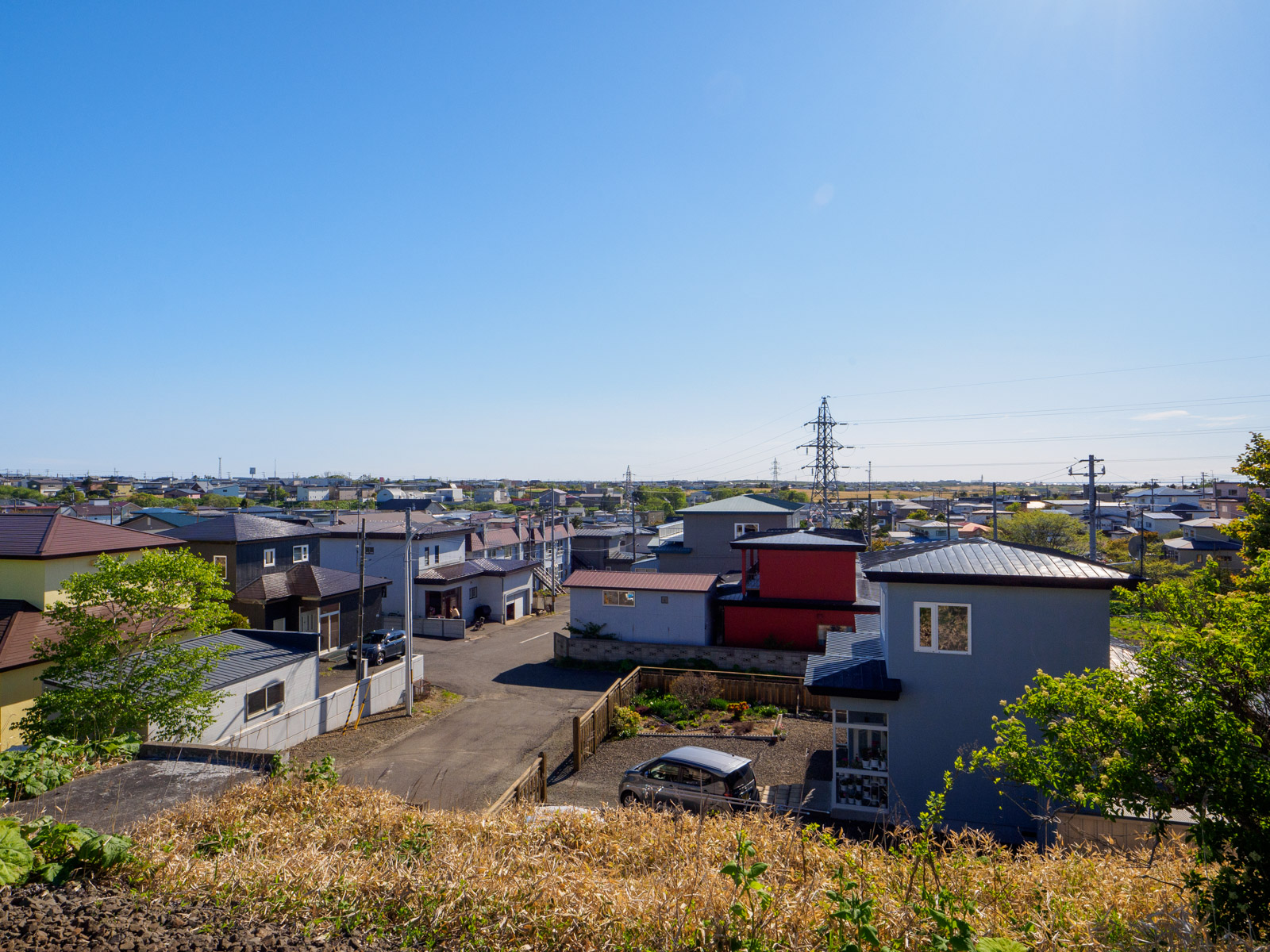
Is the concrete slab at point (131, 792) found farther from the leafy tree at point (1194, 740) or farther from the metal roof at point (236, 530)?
the metal roof at point (236, 530)

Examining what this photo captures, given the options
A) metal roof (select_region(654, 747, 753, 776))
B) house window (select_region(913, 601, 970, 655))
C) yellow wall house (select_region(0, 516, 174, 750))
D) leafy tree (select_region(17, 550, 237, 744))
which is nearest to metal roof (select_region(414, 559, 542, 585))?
yellow wall house (select_region(0, 516, 174, 750))

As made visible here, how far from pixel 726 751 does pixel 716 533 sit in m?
21.5

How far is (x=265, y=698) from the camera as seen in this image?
17016 millimetres

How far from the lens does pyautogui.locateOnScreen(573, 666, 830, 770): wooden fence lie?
17781 mm

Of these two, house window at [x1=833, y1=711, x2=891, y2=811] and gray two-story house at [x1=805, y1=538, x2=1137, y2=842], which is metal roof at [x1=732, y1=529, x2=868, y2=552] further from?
house window at [x1=833, y1=711, x2=891, y2=811]

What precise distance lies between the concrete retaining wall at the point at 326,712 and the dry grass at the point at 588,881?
1090 cm

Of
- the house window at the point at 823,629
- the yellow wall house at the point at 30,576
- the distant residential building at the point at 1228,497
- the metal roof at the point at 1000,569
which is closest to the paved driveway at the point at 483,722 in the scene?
the yellow wall house at the point at 30,576

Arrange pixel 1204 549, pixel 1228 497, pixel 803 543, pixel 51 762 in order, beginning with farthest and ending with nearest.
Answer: pixel 1228 497
pixel 1204 549
pixel 803 543
pixel 51 762

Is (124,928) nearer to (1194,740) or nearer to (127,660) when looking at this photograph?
(1194,740)

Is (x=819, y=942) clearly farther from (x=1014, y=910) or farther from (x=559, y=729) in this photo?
(x=559, y=729)

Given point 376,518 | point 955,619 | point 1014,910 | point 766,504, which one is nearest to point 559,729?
point 955,619

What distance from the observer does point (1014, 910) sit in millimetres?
4816

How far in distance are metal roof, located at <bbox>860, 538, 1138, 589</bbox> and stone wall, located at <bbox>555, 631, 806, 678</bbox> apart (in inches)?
441

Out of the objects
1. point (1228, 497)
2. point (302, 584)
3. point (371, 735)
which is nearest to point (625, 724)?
point (371, 735)
